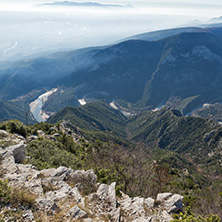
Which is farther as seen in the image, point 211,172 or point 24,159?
point 211,172

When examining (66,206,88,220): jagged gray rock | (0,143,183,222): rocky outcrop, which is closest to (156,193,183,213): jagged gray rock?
(0,143,183,222): rocky outcrop

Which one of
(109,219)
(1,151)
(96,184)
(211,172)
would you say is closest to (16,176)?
(1,151)

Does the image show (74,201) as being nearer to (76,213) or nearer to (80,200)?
(80,200)

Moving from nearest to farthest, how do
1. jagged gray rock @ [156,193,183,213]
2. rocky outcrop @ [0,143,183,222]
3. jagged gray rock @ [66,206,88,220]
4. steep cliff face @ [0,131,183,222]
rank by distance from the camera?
jagged gray rock @ [66,206,88,220] → steep cliff face @ [0,131,183,222] → rocky outcrop @ [0,143,183,222] → jagged gray rock @ [156,193,183,213]

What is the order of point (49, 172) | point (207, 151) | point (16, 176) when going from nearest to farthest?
point (16, 176), point (49, 172), point (207, 151)

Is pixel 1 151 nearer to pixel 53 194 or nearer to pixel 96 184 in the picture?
pixel 53 194

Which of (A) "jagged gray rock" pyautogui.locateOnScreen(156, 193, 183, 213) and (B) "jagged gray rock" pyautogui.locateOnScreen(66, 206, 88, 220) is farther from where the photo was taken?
(A) "jagged gray rock" pyautogui.locateOnScreen(156, 193, 183, 213)

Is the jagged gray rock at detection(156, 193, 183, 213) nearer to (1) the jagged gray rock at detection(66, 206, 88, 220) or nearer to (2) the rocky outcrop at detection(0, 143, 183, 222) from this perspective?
(2) the rocky outcrop at detection(0, 143, 183, 222)

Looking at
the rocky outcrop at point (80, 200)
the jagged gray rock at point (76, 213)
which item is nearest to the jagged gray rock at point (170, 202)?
the rocky outcrop at point (80, 200)
